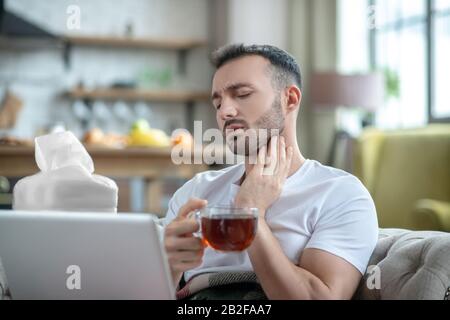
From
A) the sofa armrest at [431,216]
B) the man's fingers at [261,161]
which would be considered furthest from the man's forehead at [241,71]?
the sofa armrest at [431,216]

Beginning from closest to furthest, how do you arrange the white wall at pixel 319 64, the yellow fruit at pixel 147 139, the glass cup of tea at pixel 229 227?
the glass cup of tea at pixel 229 227 < the yellow fruit at pixel 147 139 < the white wall at pixel 319 64

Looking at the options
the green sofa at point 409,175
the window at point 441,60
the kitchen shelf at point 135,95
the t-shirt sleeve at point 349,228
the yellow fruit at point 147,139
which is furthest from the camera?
the kitchen shelf at point 135,95

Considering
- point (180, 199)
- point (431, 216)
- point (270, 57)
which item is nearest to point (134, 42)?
point (431, 216)

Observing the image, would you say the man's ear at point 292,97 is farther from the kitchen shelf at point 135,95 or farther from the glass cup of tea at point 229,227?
the kitchen shelf at point 135,95

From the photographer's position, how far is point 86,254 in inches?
36.3

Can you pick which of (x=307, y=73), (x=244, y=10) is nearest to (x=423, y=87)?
(x=307, y=73)

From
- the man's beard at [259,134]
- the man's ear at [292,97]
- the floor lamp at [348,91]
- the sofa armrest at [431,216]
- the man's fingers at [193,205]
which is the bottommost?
the sofa armrest at [431,216]

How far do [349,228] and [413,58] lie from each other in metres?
3.94

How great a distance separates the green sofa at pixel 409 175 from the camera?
323cm

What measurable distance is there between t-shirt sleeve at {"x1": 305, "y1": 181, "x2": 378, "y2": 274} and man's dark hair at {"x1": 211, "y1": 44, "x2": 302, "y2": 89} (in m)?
0.25

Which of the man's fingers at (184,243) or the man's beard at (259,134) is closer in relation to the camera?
the man's fingers at (184,243)

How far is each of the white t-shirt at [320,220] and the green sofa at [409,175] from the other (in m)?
1.77

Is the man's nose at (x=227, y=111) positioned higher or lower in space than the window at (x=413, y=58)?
lower

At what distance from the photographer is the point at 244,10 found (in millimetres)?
6082
